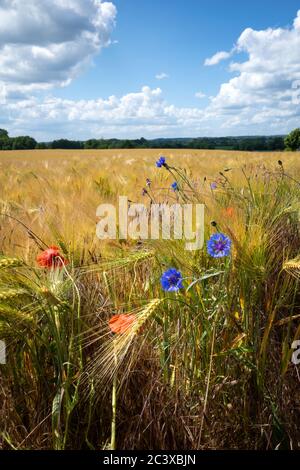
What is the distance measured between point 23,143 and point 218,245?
3406 centimetres

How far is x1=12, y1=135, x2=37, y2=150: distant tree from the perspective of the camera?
106 feet

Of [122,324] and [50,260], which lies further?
[50,260]

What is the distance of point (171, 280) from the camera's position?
3.20 ft

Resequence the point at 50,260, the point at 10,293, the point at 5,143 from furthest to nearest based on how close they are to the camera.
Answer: the point at 5,143, the point at 50,260, the point at 10,293

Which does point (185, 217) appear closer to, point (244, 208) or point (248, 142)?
point (244, 208)

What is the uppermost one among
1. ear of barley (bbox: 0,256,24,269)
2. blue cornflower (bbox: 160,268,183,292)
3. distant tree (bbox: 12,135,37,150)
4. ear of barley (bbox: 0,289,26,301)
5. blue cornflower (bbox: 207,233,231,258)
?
distant tree (bbox: 12,135,37,150)

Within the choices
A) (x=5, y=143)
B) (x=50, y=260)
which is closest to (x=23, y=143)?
(x=5, y=143)

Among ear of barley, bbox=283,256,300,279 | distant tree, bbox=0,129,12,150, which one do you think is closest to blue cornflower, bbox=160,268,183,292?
ear of barley, bbox=283,256,300,279

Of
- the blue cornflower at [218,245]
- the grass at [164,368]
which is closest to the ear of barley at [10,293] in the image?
the grass at [164,368]

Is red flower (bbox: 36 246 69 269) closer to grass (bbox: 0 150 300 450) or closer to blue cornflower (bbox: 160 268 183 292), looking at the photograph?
grass (bbox: 0 150 300 450)

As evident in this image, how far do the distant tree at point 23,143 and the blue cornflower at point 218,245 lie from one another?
33.4 meters

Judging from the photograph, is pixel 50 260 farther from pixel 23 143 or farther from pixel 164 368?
pixel 23 143

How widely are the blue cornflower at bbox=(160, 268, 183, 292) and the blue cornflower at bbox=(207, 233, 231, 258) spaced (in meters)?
0.10
